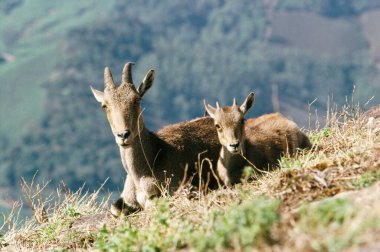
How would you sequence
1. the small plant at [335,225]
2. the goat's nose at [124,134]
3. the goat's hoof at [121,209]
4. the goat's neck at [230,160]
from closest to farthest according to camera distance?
the small plant at [335,225], the goat's nose at [124,134], the goat's hoof at [121,209], the goat's neck at [230,160]

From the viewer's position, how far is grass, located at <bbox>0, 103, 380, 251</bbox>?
6.09m

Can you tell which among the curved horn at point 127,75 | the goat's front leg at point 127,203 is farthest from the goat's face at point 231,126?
the goat's front leg at point 127,203

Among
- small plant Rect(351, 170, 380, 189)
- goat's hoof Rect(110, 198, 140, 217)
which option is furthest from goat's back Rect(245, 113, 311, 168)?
small plant Rect(351, 170, 380, 189)

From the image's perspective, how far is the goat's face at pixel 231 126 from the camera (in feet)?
38.8

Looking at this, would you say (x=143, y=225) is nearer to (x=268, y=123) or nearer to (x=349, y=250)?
(x=349, y=250)

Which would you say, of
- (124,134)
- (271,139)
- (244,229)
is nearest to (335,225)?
(244,229)

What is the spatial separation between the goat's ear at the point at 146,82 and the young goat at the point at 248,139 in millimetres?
1127

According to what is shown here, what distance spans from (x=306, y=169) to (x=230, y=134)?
9.55 ft

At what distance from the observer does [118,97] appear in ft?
39.5

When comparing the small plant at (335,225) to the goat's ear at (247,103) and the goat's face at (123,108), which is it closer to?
the goat's face at (123,108)

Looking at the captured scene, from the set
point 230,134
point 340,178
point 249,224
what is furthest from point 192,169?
point 249,224

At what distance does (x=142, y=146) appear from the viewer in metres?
12.5

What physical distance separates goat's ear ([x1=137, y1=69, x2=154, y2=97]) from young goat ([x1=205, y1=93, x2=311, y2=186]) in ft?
3.70

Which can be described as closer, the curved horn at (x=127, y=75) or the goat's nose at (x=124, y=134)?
the goat's nose at (x=124, y=134)
